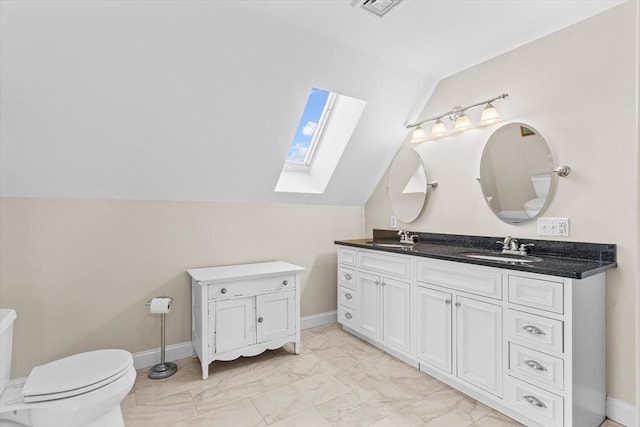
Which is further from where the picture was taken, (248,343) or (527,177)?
(248,343)

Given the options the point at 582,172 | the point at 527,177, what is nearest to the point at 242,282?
the point at 527,177

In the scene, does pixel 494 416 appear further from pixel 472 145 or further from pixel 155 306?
pixel 155 306

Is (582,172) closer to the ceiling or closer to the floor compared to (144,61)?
closer to the floor

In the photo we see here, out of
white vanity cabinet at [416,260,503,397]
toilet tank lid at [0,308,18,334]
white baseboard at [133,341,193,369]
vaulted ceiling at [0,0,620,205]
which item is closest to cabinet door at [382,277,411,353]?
white vanity cabinet at [416,260,503,397]

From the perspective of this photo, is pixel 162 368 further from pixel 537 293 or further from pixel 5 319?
pixel 537 293

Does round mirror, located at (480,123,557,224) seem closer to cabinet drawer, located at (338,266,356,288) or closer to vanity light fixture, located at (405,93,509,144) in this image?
vanity light fixture, located at (405,93,509,144)

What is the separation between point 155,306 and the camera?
2.28m

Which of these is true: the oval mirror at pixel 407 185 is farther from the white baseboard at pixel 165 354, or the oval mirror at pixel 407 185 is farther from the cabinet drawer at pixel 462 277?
the white baseboard at pixel 165 354

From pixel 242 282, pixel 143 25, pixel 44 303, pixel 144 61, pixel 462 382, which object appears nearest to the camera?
pixel 143 25

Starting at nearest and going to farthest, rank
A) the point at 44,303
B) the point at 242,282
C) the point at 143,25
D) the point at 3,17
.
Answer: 1. the point at 3,17
2. the point at 143,25
3. the point at 44,303
4. the point at 242,282

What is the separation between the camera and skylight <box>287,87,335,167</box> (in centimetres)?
296

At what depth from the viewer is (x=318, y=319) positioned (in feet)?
10.7

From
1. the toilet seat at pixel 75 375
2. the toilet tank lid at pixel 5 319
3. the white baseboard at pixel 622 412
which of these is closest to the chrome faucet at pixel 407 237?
the white baseboard at pixel 622 412

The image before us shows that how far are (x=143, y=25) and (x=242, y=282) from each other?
5.49 ft
